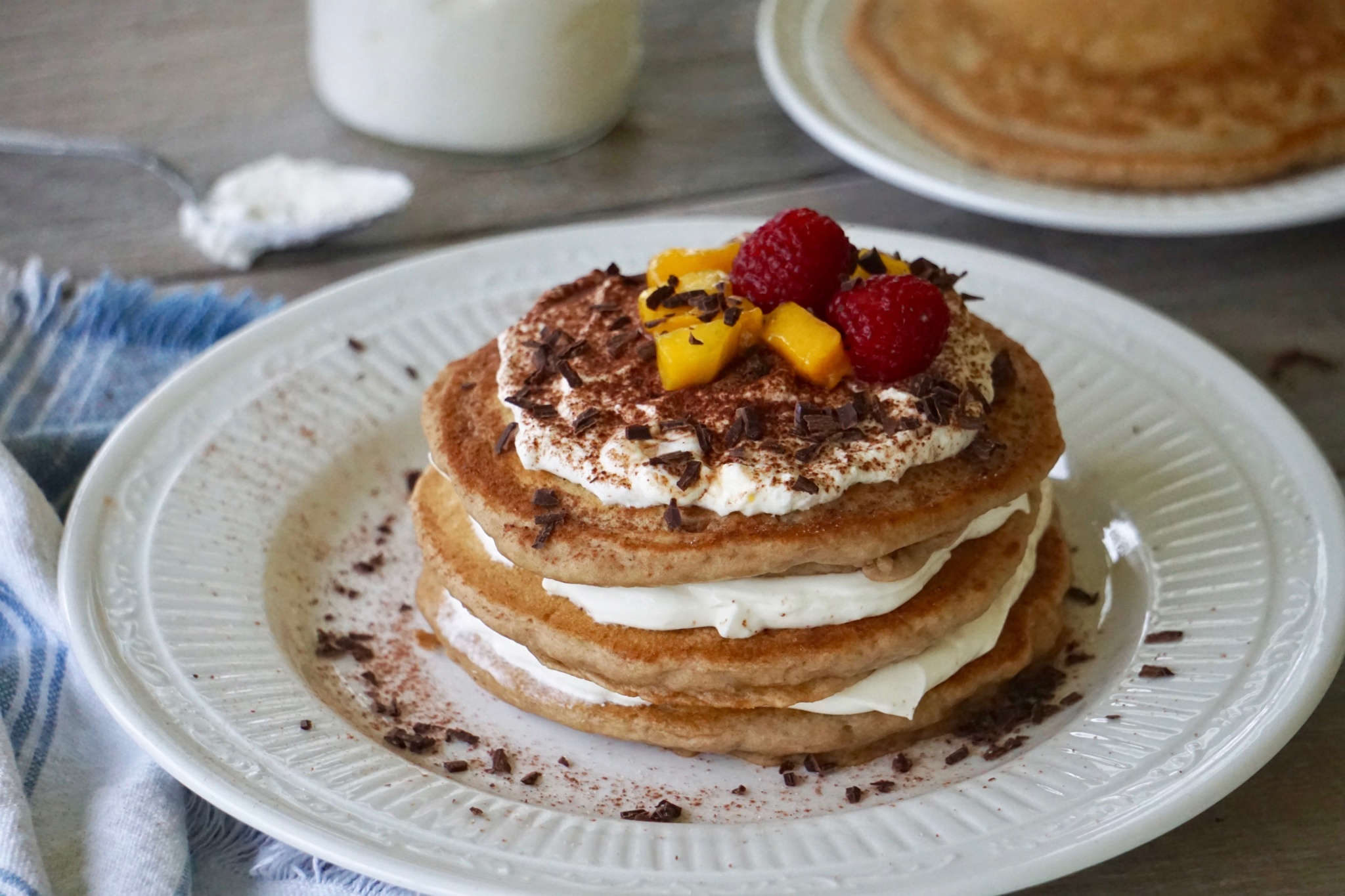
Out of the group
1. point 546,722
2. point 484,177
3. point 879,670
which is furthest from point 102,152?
point 879,670

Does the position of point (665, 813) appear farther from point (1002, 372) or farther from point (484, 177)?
point (484, 177)

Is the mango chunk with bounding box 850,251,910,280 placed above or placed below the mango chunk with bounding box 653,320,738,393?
above

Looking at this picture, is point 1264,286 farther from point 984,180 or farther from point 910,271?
point 910,271

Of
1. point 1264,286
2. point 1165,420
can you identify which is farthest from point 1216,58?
point 1165,420

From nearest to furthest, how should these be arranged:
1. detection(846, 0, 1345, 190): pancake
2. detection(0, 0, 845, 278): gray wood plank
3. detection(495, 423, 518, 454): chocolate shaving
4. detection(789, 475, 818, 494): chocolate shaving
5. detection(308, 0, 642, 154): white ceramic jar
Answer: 1. detection(789, 475, 818, 494): chocolate shaving
2. detection(495, 423, 518, 454): chocolate shaving
3. detection(846, 0, 1345, 190): pancake
4. detection(308, 0, 642, 154): white ceramic jar
5. detection(0, 0, 845, 278): gray wood plank

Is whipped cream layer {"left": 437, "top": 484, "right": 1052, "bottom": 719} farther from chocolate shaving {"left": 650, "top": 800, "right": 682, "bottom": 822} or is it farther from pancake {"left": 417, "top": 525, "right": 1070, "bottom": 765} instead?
chocolate shaving {"left": 650, "top": 800, "right": 682, "bottom": 822}

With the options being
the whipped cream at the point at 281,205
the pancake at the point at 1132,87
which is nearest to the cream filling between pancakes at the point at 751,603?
the pancake at the point at 1132,87

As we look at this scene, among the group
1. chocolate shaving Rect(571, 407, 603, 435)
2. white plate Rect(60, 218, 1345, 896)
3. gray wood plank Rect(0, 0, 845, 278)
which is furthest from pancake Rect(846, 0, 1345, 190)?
chocolate shaving Rect(571, 407, 603, 435)
